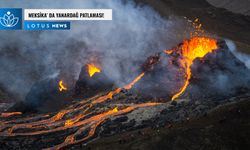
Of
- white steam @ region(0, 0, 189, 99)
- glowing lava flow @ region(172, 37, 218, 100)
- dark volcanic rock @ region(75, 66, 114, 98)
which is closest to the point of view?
glowing lava flow @ region(172, 37, 218, 100)

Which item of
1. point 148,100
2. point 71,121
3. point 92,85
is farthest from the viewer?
point 92,85

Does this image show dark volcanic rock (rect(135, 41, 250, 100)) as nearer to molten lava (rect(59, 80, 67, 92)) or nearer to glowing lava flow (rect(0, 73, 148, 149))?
glowing lava flow (rect(0, 73, 148, 149))

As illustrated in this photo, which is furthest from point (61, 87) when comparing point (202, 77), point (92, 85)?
point (202, 77)

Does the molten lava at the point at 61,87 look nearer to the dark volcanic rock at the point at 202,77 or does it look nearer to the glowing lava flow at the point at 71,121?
the glowing lava flow at the point at 71,121

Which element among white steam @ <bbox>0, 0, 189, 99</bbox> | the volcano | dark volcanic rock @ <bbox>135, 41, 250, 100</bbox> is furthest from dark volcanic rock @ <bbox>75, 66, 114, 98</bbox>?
white steam @ <bbox>0, 0, 189, 99</bbox>

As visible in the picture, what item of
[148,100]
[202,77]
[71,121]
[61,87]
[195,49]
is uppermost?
[195,49]

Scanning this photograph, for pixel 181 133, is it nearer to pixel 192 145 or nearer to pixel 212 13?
pixel 192 145

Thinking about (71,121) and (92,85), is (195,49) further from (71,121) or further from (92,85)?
(71,121)

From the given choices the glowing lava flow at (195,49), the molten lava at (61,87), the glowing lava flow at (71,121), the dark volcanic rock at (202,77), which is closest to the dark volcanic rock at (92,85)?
the molten lava at (61,87)

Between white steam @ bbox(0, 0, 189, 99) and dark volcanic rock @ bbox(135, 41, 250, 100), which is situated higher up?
white steam @ bbox(0, 0, 189, 99)
